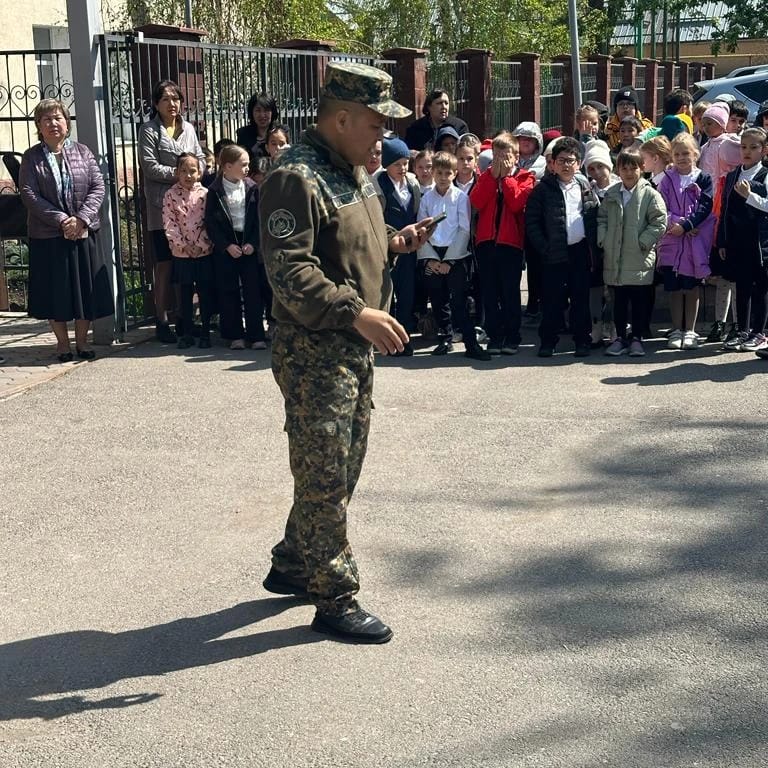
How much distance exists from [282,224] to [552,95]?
63.6 ft

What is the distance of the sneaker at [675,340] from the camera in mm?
10094

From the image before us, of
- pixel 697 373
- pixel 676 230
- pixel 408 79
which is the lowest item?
pixel 697 373

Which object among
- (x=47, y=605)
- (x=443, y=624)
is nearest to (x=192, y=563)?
(x=47, y=605)

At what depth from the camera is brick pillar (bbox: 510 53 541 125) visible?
20875mm

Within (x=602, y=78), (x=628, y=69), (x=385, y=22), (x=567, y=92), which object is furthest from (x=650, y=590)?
(x=628, y=69)

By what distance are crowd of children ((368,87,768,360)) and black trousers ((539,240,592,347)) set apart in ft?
0.03

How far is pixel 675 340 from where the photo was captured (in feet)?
33.3

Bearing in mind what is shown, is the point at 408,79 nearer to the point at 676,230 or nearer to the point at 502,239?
the point at 502,239

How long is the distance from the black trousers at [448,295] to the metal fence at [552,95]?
12722 mm

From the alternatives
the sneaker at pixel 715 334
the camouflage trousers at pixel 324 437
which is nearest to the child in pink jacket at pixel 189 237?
the sneaker at pixel 715 334

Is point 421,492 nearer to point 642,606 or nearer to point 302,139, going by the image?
point 642,606

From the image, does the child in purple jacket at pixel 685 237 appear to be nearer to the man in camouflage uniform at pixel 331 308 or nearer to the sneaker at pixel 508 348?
the sneaker at pixel 508 348

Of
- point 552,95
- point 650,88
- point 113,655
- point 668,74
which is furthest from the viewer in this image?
point 668,74

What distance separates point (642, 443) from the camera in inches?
297
